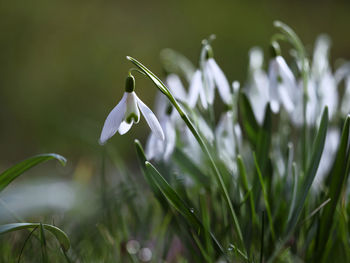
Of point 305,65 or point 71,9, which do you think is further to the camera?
point 71,9

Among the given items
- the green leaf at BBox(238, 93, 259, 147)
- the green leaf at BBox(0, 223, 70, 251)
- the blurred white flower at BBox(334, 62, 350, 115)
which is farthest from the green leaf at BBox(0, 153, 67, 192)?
the blurred white flower at BBox(334, 62, 350, 115)

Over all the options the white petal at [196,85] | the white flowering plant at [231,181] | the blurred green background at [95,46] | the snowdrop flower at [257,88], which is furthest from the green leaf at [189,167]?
the blurred green background at [95,46]

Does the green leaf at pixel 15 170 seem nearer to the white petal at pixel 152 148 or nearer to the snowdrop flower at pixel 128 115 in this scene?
the snowdrop flower at pixel 128 115

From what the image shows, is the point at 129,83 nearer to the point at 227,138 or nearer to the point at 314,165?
the point at 314,165

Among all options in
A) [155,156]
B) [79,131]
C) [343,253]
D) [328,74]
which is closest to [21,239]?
[155,156]

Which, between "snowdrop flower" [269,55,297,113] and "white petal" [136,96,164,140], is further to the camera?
"snowdrop flower" [269,55,297,113]

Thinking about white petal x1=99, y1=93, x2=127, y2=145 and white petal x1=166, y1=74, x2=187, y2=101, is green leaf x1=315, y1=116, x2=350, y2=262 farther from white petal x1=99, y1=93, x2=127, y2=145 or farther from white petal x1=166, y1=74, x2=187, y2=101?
white petal x1=166, y1=74, x2=187, y2=101

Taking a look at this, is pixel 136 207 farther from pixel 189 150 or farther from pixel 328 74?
pixel 328 74
